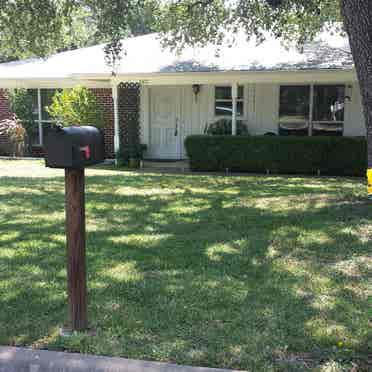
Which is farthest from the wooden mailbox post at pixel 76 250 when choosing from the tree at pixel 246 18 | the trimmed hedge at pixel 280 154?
the trimmed hedge at pixel 280 154

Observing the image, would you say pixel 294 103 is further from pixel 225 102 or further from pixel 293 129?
pixel 225 102

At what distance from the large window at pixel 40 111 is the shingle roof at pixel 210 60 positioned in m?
0.65

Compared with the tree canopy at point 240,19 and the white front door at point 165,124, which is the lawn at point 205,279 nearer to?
the tree canopy at point 240,19

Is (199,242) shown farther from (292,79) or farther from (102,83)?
(102,83)

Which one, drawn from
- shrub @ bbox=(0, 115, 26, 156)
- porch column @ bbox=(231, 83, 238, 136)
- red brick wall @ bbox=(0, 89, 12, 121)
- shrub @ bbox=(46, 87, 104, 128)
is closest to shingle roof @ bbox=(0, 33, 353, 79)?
porch column @ bbox=(231, 83, 238, 136)

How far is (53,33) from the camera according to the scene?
12.2m

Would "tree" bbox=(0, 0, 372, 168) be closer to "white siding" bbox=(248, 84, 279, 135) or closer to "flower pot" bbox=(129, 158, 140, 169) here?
"white siding" bbox=(248, 84, 279, 135)

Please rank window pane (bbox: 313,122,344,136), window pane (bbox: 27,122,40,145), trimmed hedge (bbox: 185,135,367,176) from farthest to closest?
window pane (bbox: 27,122,40,145), window pane (bbox: 313,122,344,136), trimmed hedge (bbox: 185,135,367,176)

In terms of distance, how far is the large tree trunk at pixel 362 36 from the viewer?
6180 millimetres

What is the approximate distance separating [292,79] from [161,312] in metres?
10.2

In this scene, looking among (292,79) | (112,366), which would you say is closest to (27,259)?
(112,366)

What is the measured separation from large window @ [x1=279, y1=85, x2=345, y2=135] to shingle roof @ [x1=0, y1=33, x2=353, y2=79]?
3.51 ft

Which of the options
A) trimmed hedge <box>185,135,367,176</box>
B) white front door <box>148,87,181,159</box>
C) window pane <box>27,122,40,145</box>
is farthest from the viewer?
window pane <box>27,122,40,145</box>

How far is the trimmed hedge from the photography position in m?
12.3
